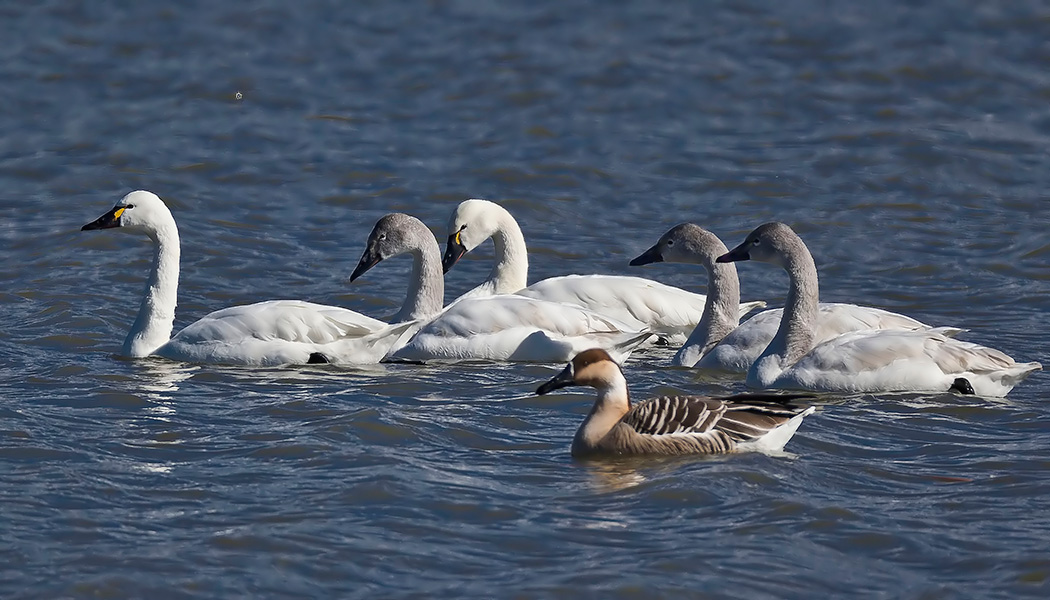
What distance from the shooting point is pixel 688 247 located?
1168 cm

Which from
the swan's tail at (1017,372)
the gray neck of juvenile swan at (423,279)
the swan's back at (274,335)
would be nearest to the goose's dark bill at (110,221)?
the swan's back at (274,335)

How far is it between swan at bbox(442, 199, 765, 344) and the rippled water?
770mm


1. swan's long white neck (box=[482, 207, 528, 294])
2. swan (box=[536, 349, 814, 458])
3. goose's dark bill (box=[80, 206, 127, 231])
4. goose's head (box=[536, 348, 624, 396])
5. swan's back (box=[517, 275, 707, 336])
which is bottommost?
swan (box=[536, 349, 814, 458])

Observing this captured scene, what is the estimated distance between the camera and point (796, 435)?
8641 millimetres

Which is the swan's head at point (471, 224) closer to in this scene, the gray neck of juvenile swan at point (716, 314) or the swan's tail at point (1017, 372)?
Result: the gray neck of juvenile swan at point (716, 314)

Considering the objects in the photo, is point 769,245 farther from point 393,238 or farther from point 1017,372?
point 393,238

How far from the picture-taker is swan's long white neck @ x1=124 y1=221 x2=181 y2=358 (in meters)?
11.0

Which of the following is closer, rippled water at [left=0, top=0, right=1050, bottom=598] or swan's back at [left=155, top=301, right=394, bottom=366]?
rippled water at [left=0, top=0, right=1050, bottom=598]

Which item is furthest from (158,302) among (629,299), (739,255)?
(739,255)

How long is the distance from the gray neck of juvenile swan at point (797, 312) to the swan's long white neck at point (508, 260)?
272cm

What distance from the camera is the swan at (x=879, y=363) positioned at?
31.4 ft

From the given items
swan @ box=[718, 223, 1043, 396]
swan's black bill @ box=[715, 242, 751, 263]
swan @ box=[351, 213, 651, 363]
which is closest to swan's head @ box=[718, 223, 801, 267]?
swan's black bill @ box=[715, 242, 751, 263]

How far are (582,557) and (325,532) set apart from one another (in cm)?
114

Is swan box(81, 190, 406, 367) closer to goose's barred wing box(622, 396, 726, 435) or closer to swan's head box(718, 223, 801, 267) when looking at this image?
swan's head box(718, 223, 801, 267)
